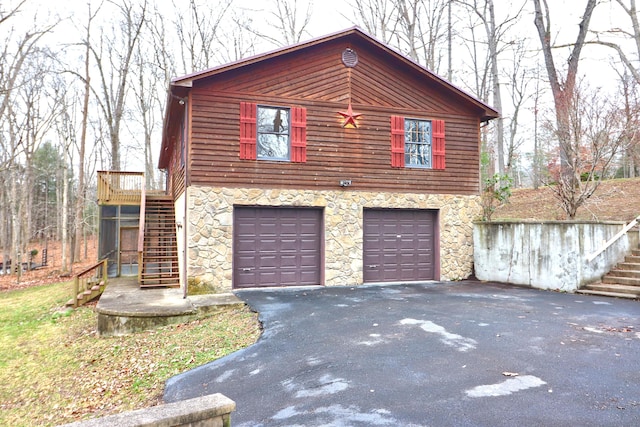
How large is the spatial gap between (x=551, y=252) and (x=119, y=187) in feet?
46.6

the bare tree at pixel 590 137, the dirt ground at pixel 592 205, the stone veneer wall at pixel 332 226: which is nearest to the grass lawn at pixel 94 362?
the stone veneer wall at pixel 332 226

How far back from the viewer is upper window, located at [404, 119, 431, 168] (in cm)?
1143

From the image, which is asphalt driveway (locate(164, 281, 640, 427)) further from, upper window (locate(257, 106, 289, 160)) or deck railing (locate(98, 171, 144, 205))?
deck railing (locate(98, 171, 144, 205))

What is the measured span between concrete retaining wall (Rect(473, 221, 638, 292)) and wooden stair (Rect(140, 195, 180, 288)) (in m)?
8.87

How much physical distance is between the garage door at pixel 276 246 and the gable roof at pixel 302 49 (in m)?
3.14

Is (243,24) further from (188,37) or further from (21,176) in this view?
(21,176)

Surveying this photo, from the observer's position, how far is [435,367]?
14.9ft

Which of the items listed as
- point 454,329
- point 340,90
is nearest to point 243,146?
point 340,90

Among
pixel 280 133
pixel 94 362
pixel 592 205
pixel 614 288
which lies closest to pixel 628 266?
pixel 614 288

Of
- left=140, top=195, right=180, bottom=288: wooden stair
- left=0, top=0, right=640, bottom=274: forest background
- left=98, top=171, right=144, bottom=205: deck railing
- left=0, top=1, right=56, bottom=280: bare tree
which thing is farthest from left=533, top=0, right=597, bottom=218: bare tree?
left=0, top=1, right=56, bottom=280: bare tree

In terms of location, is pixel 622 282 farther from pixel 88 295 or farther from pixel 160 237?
pixel 88 295

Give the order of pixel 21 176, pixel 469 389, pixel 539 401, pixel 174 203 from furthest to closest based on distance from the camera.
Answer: pixel 21 176
pixel 174 203
pixel 469 389
pixel 539 401

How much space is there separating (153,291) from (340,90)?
7.05m

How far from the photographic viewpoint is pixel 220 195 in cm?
967
